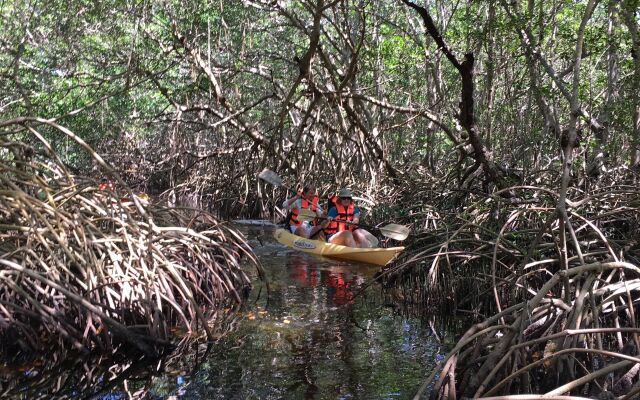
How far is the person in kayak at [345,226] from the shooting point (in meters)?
8.91

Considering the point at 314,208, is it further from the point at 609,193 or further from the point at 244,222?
the point at 609,193

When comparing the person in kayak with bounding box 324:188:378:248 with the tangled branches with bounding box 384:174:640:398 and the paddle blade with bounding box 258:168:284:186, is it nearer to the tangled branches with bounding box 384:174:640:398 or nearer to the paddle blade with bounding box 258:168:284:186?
the paddle blade with bounding box 258:168:284:186

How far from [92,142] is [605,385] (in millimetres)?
15740

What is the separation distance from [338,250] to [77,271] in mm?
4467

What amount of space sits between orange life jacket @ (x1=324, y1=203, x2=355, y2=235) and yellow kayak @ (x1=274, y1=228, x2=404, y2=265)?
0.28 m

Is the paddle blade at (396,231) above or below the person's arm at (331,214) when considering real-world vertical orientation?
below

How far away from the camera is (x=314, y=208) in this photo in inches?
386

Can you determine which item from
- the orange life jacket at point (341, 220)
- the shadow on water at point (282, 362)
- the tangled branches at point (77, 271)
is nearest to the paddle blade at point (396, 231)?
the shadow on water at point (282, 362)

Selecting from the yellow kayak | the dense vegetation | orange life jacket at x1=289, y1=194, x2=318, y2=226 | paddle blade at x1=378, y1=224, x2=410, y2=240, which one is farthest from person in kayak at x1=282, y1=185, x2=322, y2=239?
paddle blade at x1=378, y1=224, x2=410, y2=240

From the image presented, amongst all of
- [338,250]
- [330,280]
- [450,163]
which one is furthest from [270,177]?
[450,163]

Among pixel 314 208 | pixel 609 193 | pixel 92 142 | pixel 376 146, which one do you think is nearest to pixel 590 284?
pixel 609 193

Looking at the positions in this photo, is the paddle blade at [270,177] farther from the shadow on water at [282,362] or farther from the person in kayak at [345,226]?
the shadow on water at [282,362]

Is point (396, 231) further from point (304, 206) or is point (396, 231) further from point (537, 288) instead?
point (304, 206)

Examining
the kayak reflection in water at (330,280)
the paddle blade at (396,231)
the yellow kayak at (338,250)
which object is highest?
the paddle blade at (396,231)
